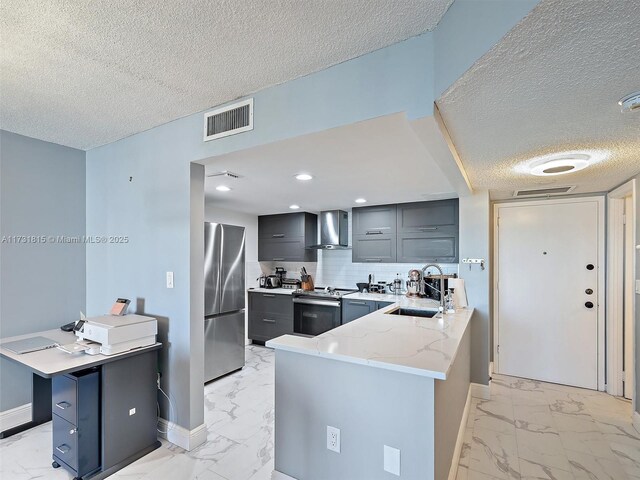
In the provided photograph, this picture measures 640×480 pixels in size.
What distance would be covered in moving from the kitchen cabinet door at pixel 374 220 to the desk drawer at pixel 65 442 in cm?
358

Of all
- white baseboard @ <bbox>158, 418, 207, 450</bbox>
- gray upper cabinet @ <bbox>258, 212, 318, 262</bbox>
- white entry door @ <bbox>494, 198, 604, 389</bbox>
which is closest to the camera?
white baseboard @ <bbox>158, 418, 207, 450</bbox>

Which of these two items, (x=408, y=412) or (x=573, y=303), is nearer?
(x=408, y=412)

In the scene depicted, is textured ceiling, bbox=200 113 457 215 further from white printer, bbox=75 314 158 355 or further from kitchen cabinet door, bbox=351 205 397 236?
white printer, bbox=75 314 158 355

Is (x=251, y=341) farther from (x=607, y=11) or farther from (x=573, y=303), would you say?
(x=607, y=11)

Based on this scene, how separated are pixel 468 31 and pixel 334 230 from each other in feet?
12.2

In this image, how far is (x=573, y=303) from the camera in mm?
3451

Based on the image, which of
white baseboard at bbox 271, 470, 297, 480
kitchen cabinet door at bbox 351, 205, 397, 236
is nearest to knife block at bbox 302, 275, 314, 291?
kitchen cabinet door at bbox 351, 205, 397, 236

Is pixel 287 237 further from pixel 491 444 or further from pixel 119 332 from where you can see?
pixel 491 444

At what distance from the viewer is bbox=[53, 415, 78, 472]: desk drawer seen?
6.23ft

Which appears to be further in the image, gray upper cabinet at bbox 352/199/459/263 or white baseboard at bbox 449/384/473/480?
gray upper cabinet at bbox 352/199/459/263

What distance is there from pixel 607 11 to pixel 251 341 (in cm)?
513

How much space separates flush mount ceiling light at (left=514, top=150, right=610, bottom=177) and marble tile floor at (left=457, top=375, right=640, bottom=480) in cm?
205

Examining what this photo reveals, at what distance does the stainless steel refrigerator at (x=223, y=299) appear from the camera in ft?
11.3

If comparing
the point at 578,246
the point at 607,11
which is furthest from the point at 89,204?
the point at 578,246
